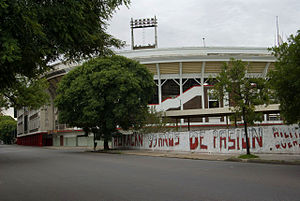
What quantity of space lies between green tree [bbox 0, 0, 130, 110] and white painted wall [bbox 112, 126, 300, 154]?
12.6m

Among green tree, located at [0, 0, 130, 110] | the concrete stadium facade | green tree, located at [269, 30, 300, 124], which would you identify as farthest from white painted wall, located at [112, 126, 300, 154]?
the concrete stadium facade

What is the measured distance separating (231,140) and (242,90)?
442 cm

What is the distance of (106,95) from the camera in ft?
92.8

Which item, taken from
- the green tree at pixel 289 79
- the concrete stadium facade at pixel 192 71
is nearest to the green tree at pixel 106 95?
the concrete stadium facade at pixel 192 71

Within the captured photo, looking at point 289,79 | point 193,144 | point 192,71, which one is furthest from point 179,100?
point 289,79

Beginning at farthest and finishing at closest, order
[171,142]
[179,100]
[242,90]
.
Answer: [179,100] → [171,142] → [242,90]

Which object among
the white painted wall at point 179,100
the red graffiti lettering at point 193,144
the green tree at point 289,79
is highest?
the white painted wall at point 179,100

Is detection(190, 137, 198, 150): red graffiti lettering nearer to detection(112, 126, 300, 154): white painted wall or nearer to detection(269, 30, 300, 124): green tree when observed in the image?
detection(112, 126, 300, 154): white painted wall

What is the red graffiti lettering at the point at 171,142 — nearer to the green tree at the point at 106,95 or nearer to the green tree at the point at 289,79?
the green tree at the point at 106,95

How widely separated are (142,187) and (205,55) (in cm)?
3707

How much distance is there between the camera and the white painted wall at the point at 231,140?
17453 mm

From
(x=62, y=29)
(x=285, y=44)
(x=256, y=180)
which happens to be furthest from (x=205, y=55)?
(x=62, y=29)

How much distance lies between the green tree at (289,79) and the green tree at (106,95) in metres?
15.6

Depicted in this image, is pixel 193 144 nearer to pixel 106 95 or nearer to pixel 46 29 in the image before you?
pixel 106 95
